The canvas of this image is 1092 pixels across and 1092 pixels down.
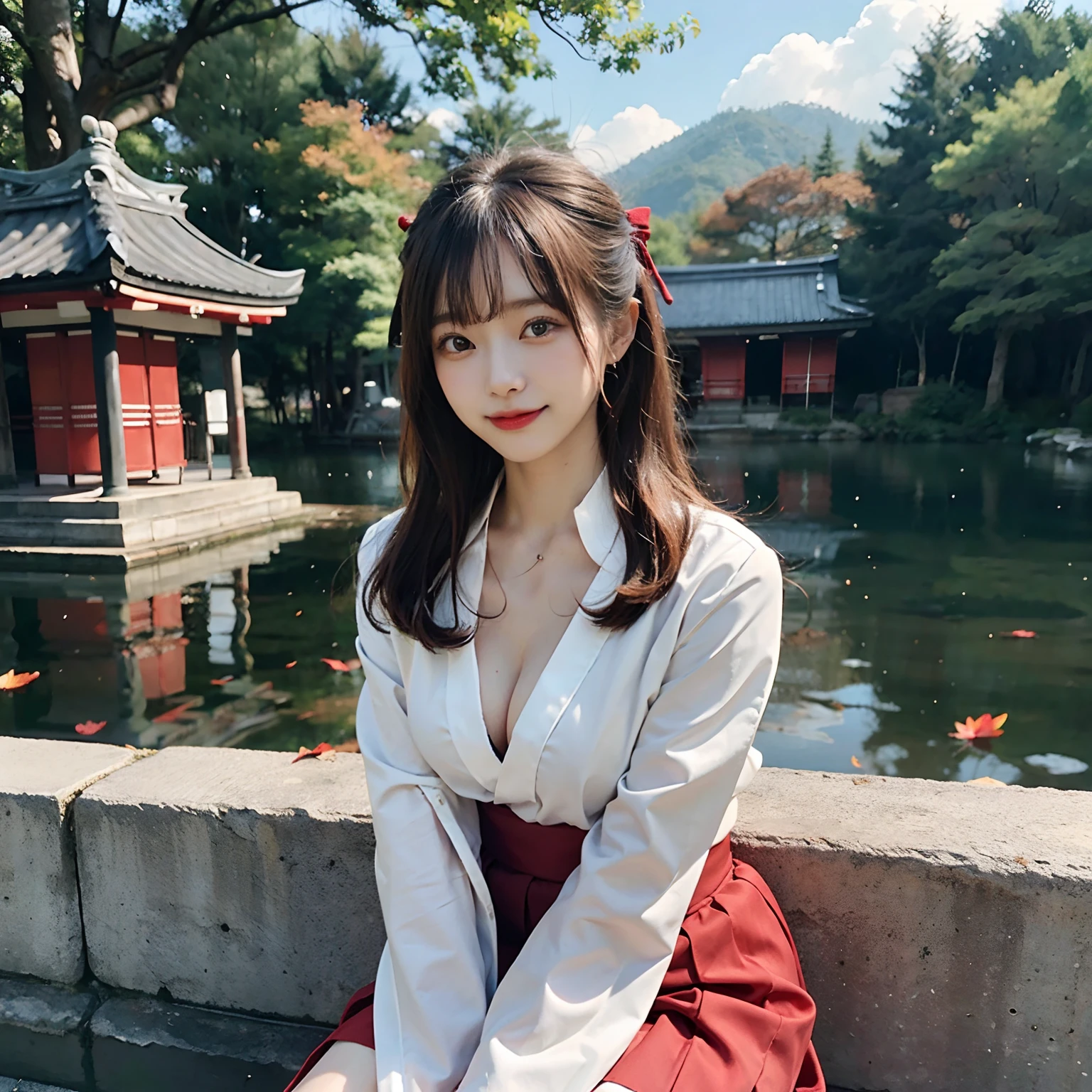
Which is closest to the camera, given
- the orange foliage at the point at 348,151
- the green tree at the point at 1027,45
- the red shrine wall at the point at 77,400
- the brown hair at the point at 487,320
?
the brown hair at the point at 487,320

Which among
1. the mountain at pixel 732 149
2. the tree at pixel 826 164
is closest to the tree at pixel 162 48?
the tree at pixel 826 164

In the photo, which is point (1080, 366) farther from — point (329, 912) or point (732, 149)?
point (732, 149)

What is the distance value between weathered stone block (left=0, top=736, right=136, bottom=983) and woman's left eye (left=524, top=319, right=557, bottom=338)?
122 centimetres

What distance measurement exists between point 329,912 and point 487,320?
106 centimetres

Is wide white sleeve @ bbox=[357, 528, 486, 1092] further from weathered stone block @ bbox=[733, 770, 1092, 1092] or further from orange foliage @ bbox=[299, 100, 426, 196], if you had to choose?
orange foliage @ bbox=[299, 100, 426, 196]

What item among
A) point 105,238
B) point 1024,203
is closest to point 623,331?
point 105,238

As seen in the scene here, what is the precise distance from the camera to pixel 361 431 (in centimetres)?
2167

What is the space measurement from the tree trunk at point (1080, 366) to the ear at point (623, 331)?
21.0 meters

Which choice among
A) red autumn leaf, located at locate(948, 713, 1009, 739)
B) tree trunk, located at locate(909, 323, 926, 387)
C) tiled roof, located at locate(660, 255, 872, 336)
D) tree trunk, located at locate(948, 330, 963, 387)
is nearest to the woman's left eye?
red autumn leaf, located at locate(948, 713, 1009, 739)

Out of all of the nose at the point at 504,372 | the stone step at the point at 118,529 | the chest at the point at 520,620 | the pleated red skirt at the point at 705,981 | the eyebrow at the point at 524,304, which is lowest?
the stone step at the point at 118,529

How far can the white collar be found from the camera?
4.29 feet

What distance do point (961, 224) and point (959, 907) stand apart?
22807 mm

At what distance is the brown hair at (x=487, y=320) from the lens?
47.4 inches

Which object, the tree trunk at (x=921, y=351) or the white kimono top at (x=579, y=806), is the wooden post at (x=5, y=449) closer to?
the white kimono top at (x=579, y=806)
